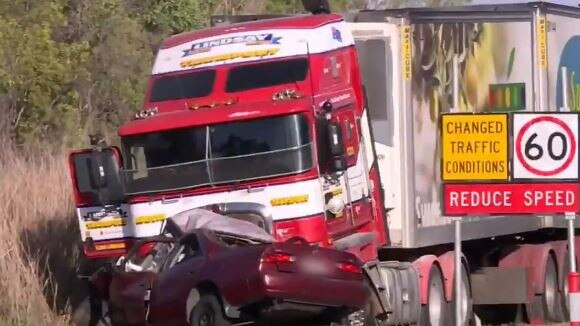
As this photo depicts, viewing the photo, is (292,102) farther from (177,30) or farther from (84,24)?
(177,30)

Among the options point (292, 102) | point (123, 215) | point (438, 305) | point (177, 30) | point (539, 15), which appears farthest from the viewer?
point (177, 30)

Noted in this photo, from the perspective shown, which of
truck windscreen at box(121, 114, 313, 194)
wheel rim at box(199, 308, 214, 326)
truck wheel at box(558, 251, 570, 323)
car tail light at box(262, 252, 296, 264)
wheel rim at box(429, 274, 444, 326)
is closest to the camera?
car tail light at box(262, 252, 296, 264)

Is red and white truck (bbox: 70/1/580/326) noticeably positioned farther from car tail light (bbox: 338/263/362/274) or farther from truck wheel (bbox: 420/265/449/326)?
car tail light (bbox: 338/263/362/274)

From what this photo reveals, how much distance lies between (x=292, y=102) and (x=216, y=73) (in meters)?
1.50

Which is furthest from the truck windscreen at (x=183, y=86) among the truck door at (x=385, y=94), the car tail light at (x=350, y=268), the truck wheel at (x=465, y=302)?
the truck wheel at (x=465, y=302)

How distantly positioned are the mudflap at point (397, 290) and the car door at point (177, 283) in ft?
8.51

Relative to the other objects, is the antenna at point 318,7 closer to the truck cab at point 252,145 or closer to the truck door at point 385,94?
the truck door at point 385,94

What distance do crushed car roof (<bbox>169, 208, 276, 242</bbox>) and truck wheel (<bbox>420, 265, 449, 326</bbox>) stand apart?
3.67 meters

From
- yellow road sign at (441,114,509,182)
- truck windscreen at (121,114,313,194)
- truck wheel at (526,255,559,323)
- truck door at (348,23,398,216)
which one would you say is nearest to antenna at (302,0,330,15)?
truck door at (348,23,398,216)

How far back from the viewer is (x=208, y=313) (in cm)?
1466

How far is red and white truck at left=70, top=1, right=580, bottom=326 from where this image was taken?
15.9m

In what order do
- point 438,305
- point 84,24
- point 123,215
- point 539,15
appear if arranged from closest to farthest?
point 123,215 → point 438,305 → point 539,15 → point 84,24

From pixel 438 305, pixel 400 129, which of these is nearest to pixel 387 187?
pixel 400 129

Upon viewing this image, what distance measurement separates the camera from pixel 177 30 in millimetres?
34125
